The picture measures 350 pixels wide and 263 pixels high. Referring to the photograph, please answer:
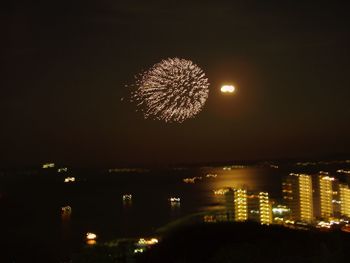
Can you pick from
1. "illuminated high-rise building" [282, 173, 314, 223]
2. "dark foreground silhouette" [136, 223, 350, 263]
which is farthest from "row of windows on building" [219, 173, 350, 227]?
"dark foreground silhouette" [136, 223, 350, 263]

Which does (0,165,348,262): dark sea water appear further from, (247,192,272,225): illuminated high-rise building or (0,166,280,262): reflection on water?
(247,192,272,225): illuminated high-rise building

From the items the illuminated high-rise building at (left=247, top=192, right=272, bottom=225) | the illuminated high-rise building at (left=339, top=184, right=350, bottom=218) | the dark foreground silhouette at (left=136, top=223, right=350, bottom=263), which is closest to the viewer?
the dark foreground silhouette at (left=136, top=223, right=350, bottom=263)

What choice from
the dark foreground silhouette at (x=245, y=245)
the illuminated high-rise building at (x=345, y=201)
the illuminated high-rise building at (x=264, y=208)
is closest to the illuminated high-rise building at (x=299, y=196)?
the illuminated high-rise building at (x=345, y=201)

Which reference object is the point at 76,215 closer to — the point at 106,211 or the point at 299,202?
the point at 106,211

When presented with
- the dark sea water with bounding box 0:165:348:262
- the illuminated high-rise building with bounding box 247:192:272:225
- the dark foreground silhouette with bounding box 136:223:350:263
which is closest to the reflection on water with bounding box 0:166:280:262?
the dark sea water with bounding box 0:165:348:262

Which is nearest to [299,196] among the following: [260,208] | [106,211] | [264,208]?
[264,208]

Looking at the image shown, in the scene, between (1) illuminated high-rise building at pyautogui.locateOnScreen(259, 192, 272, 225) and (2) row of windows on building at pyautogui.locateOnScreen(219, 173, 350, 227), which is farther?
(2) row of windows on building at pyautogui.locateOnScreen(219, 173, 350, 227)

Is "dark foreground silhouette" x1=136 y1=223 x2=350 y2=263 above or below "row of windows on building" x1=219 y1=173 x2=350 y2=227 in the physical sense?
above

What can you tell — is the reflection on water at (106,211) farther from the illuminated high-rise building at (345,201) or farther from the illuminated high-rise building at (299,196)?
Answer: the illuminated high-rise building at (345,201)

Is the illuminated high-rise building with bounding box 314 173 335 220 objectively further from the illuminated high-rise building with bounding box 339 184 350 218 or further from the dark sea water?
the dark sea water

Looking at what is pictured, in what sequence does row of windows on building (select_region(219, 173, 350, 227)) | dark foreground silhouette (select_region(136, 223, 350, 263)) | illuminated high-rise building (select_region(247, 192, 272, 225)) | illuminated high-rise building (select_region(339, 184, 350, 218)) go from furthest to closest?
illuminated high-rise building (select_region(339, 184, 350, 218))
row of windows on building (select_region(219, 173, 350, 227))
illuminated high-rise building (select_region(247, 192, 272, 225))
dark foreground silhouette (select_region(136, 223, 350, 263))
